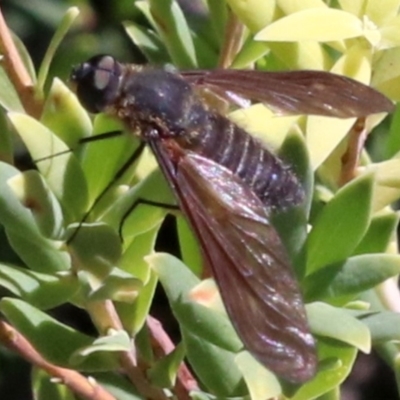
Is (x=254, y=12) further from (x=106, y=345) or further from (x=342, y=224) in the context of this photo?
(x=106, y=345)

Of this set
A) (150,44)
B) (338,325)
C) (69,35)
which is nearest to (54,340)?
(338,325)

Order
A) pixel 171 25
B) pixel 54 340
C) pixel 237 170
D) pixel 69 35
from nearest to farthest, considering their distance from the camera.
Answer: pixel 54 340 < pixel 171 25 < pixel 237 170 < pixel 69 35

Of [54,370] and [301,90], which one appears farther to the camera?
[301,90]

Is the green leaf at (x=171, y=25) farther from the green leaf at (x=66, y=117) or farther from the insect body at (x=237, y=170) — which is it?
the green leaf at (x=66, y=117)

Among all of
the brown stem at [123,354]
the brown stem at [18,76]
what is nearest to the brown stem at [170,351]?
the brown stem at [123,354]

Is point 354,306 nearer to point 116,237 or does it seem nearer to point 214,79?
point 116,237

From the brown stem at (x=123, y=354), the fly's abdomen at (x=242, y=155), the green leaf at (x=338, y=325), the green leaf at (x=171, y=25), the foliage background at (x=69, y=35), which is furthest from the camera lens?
the foliage background at (x=69, y=35)

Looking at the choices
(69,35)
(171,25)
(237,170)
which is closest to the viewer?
(171,25)
